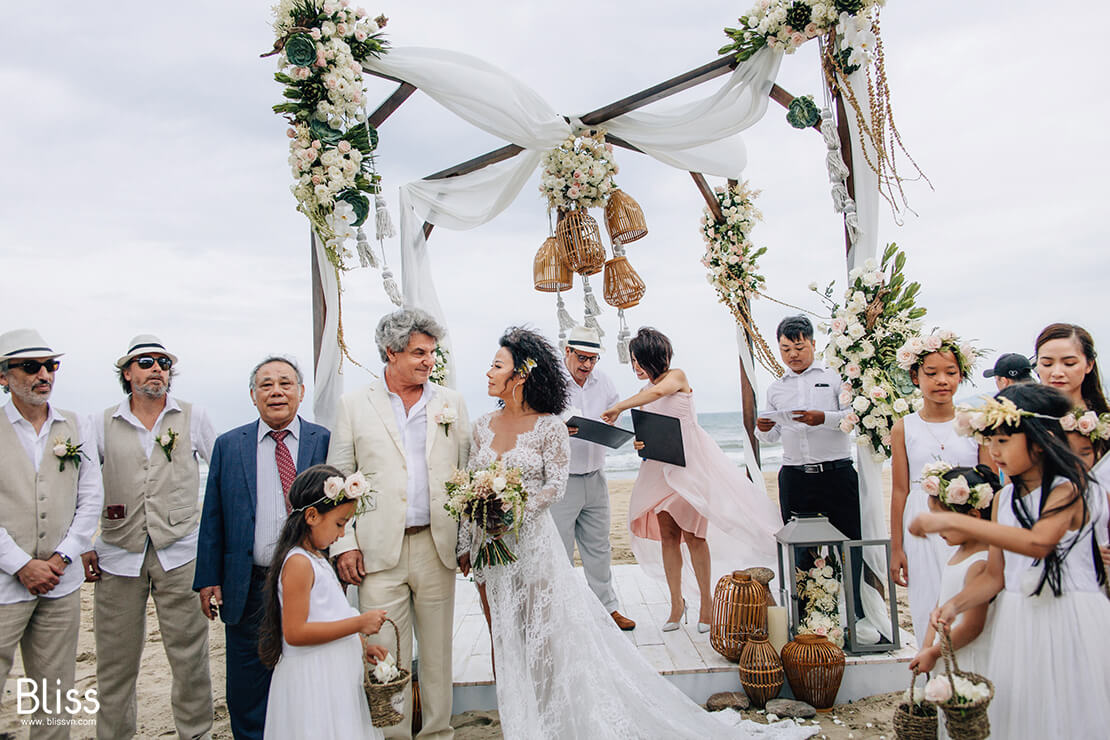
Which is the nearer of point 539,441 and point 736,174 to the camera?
point 539,441

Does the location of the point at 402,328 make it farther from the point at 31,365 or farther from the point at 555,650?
the point at 31,365

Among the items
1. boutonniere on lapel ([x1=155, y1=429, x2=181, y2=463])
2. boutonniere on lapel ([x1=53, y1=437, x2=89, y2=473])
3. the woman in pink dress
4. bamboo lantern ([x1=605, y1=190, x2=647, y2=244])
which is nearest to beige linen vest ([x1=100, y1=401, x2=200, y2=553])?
boutonniere on lapel ([x1=155, y1=429, x2=181, y2=463])

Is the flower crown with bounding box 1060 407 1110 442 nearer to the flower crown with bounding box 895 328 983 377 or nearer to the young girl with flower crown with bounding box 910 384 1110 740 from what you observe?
the young girl with flower crown with bounding box 910 384 1110 740

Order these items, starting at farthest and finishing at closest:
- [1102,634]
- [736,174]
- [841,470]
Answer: [736,174]
[841,470]
[1102,634]

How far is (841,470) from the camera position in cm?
496

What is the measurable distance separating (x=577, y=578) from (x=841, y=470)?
2281 mm

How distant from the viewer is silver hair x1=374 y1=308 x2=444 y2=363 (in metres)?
3.69

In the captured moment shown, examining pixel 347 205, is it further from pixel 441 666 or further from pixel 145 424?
pixel 441 666

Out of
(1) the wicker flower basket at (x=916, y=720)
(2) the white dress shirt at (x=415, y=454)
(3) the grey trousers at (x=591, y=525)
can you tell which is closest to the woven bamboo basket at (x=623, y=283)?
(3) the grey trousers at (x=591, y=525)

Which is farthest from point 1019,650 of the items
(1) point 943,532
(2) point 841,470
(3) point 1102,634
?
(2) point 841,470

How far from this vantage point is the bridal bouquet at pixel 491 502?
3.41 m

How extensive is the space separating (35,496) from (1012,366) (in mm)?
5709

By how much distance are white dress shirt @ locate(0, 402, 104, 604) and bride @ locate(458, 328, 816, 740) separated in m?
2.01

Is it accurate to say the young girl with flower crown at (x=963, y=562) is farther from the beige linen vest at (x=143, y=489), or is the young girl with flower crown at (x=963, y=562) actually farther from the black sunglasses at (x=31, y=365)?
the black sunglasses at (x=31, y=365)
